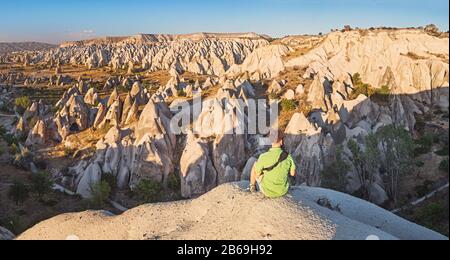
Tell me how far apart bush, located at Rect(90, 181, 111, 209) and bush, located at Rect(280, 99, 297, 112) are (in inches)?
806

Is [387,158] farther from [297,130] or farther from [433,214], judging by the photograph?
[297,130]

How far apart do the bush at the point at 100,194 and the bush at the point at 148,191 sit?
2.22 meters

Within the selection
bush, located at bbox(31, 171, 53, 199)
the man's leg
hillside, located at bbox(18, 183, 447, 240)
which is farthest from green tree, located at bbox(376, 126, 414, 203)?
bush, located at bbox(31, 171, 53, 199)

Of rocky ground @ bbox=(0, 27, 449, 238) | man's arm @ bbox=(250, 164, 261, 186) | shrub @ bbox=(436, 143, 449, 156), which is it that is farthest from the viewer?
shrub @ bbox=(436, 143, 449, 156)

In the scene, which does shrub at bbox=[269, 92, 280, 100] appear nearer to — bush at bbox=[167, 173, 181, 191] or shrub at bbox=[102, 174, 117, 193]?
bush at bbox=[167, 173, 181, 191]

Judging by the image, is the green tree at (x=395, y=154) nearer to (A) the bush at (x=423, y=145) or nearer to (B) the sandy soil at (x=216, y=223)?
(A) the bush at (x=423, y=145)

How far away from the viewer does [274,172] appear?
1053cm

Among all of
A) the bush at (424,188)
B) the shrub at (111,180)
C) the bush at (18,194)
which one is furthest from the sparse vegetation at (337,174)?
the bush at (18,194)

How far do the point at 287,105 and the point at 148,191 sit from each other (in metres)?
19.4

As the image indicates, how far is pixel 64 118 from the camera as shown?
4838 cm

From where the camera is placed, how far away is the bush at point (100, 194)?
30078mm

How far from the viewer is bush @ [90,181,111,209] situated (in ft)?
98.7
